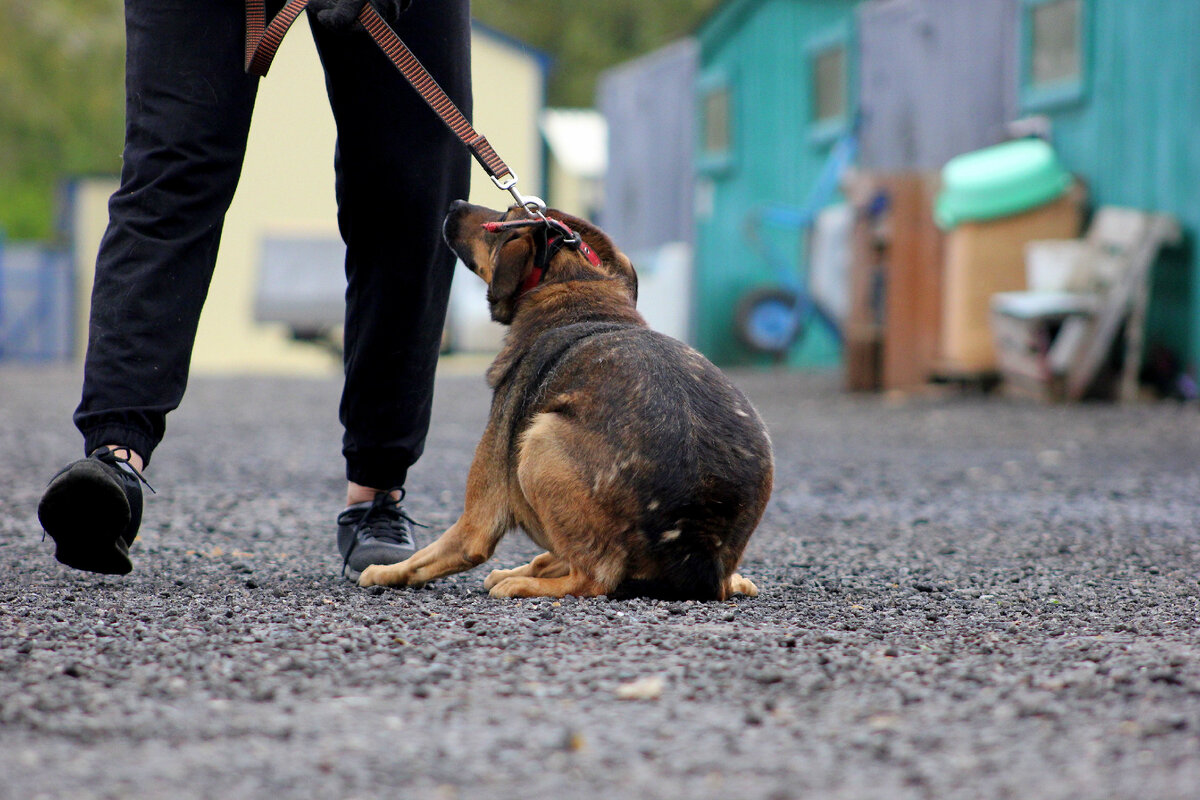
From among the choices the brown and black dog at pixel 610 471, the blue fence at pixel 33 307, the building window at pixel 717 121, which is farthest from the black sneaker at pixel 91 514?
the blue fence at pixel 33 307

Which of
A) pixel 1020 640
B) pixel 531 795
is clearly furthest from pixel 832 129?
pixel 531 795

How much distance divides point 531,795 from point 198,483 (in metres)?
4.30

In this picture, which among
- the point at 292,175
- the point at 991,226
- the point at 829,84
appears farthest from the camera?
the point at 292,175

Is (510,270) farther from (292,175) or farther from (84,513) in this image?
(292,175)

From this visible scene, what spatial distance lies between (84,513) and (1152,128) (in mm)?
8612

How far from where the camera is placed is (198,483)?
570 cm

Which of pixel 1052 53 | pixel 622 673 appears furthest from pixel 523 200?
pixel 1052 53

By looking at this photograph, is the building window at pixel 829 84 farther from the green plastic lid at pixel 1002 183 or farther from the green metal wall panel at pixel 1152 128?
the green plastic lid at pixel 1002 183

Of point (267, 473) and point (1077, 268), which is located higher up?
point (1077, 268)

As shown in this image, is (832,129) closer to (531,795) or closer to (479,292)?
(479,292)

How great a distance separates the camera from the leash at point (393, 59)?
306 cm

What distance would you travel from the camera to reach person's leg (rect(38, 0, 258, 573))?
2975mm

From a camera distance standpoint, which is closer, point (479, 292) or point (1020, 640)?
point (1020, 640)

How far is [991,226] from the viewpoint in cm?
968
